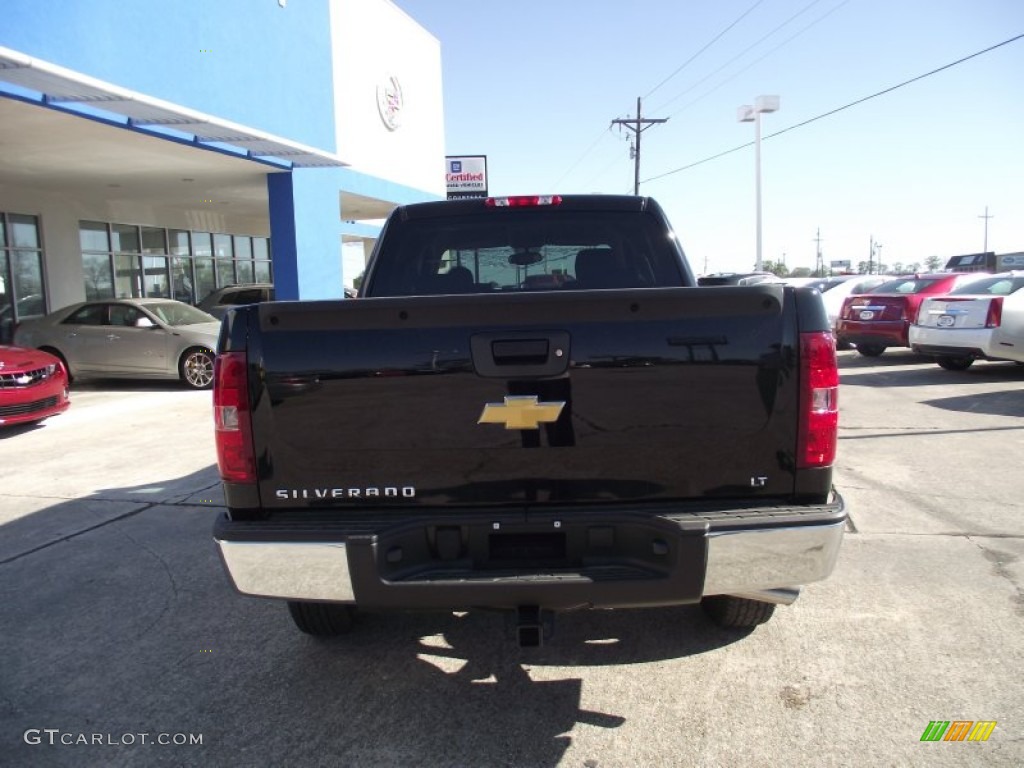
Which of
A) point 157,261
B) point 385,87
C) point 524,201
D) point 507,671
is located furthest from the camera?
point 385,87

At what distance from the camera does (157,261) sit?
20.0 m

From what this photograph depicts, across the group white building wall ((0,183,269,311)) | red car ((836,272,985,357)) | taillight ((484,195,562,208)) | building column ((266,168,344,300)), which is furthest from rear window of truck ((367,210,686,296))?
white building wall ((0,183,269,311))

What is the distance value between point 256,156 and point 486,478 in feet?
44.0

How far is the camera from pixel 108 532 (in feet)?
16.7

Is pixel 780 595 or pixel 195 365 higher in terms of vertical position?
pixel 195 365

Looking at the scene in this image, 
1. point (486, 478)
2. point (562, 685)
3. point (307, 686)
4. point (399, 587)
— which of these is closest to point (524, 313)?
point (486, 478)

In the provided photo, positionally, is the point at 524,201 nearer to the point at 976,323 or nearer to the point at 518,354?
the point at 518,354

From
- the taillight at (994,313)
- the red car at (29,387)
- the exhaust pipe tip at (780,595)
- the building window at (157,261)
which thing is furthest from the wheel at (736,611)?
the building window at (157,261)

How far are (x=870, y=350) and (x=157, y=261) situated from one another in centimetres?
1812

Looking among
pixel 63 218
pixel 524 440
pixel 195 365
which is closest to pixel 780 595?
pixel 524 440

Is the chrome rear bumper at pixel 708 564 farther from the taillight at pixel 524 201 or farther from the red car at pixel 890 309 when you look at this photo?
the red car at pixel 890 309

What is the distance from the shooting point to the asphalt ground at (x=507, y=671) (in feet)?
8.55

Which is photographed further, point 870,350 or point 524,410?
point 870,350

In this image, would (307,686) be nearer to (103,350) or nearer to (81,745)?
(81,745)
